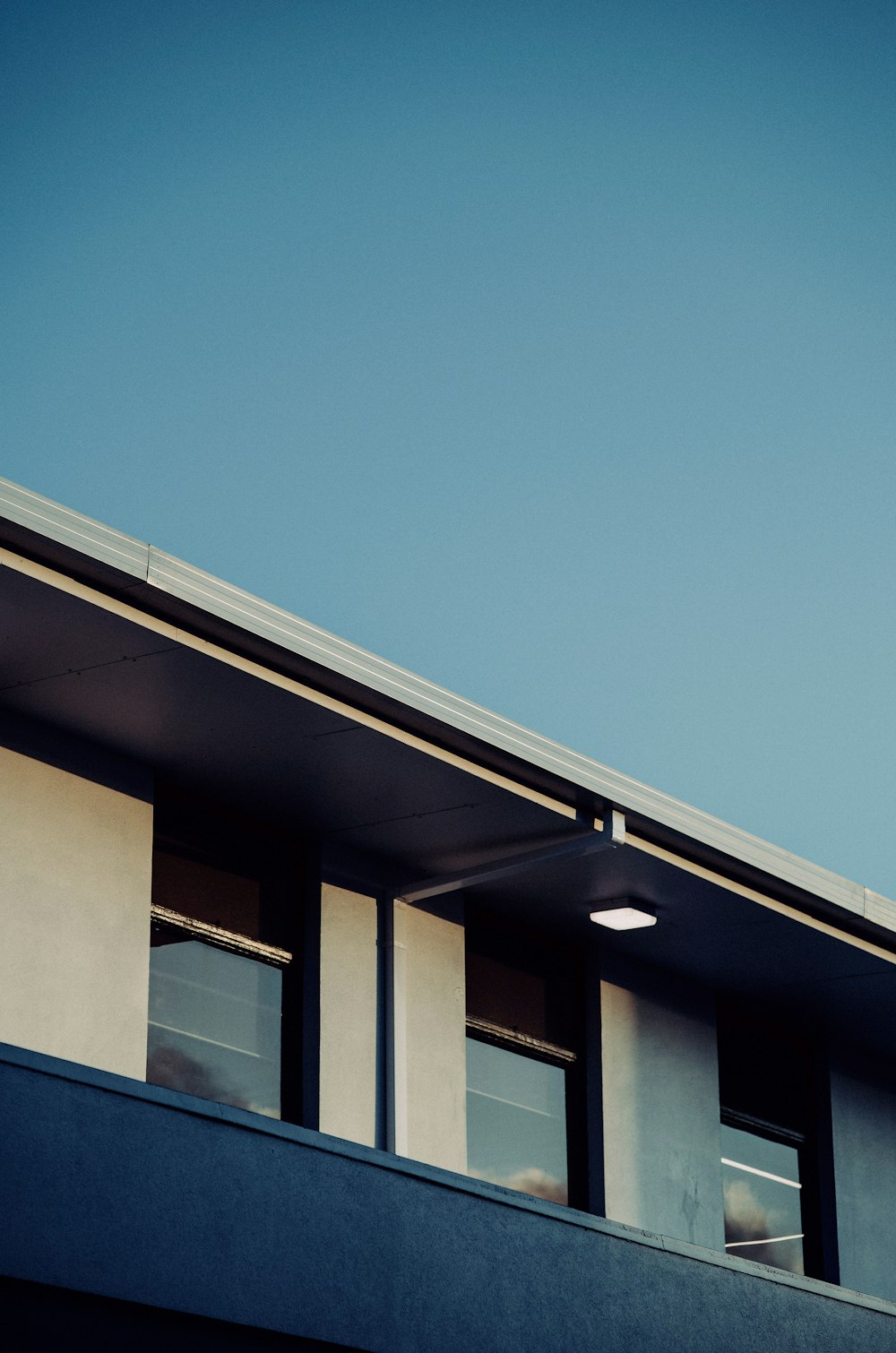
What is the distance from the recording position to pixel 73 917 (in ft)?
30.1

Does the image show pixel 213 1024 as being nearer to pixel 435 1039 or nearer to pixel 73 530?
pixel 435 1039

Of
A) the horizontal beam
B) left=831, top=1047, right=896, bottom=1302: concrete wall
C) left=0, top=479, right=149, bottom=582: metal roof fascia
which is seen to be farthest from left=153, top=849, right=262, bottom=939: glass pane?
left=831, top=1047, right=896, bottom=1302: concrete wall

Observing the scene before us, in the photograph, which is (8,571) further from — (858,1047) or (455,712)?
A: (858,1047)

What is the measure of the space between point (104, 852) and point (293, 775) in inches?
41.8

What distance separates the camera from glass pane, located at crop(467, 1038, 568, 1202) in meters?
11.4

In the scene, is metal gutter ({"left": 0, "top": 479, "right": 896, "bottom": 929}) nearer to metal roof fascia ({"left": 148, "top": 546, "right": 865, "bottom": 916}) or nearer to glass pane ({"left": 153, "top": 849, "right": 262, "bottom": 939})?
metal roof fascia ({"left": 148, "top": 546, "right": 865, "bottom": 916})

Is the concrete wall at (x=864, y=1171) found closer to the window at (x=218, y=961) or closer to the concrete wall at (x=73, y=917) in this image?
the window at (x=218, y=961)

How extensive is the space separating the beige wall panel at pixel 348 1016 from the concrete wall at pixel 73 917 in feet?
4.23

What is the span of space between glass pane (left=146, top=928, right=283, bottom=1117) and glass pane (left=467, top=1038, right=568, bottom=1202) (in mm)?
1641

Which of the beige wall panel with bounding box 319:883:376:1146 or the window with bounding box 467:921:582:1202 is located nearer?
the beige wall panel with bounding box 319:883:376:1146

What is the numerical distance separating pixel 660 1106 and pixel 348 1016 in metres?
2.83

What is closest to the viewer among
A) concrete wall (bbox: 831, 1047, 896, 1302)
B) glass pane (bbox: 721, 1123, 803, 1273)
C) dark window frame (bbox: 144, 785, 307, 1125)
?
dark window frame (bbox: 144, 785, 307, 1125)

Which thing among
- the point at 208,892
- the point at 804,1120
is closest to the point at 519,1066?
the point at 208,892

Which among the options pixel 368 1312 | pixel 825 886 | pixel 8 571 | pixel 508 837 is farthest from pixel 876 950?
pixel 8 571
